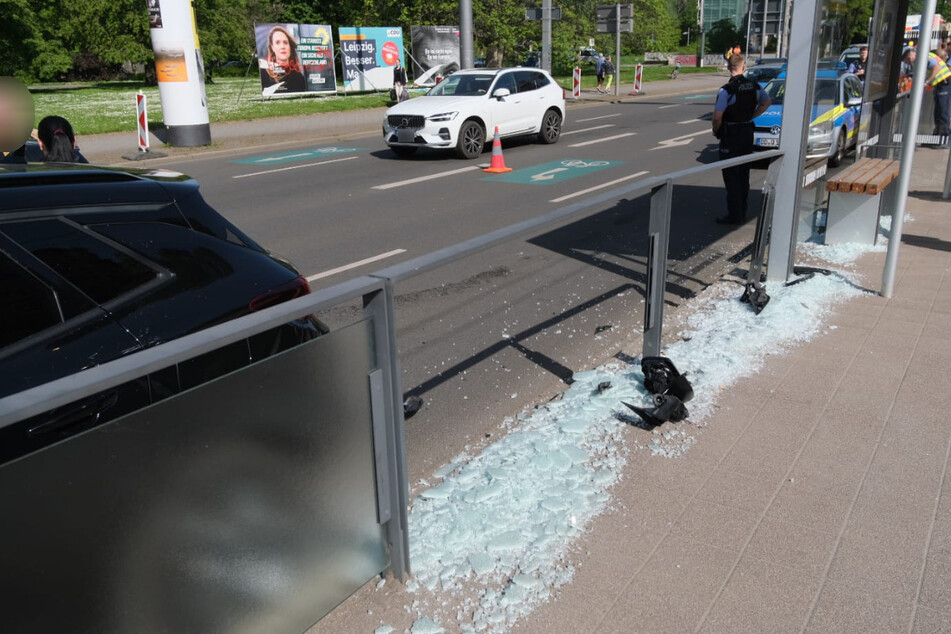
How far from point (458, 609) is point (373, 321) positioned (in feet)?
3.58

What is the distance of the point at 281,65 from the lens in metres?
30.0

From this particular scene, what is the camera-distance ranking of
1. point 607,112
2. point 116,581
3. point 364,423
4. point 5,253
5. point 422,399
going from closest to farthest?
1. point 116,581
2. point 5,253
3. point 364,423
4. point 422,399
5. point 607,112

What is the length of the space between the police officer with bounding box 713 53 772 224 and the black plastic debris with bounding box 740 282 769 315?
3.05 metres

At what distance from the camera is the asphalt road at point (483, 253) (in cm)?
505

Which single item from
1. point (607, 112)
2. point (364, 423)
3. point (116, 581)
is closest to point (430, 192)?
point (364, 423)

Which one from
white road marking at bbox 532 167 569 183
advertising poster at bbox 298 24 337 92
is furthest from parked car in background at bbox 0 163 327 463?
advertising poster at bbox 298 24 337 92

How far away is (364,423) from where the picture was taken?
266cm

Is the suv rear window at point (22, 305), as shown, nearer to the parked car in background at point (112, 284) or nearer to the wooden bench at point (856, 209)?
the parked car in background at point (112, 284)

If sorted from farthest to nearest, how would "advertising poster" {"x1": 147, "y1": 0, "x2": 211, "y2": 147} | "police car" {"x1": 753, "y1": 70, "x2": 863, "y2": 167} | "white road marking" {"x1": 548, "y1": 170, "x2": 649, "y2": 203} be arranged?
1. "advertising poster" {"x1": 147, "y1": 0, "x2": 211, "y2": 147}
2. "white road marking" {"x1": 548, "y1": 170, "x2": 649, "y2": 203}
3. "police car" {"x1": 753, "y1": 70, "x2": 863, "y2": 167}

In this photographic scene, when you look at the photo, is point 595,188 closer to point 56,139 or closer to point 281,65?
point 56,139

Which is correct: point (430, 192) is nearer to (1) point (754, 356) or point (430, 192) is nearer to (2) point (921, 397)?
(1) point (754, 356)

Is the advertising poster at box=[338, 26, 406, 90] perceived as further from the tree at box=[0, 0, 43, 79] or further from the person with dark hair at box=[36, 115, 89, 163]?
the person with dark hair at box=[36, 115, 89, 163]

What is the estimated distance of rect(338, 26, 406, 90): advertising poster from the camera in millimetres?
31438

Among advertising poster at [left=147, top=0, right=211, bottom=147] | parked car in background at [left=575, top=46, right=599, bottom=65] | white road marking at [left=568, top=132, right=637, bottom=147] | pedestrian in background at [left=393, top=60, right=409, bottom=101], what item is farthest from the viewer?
parked car in background at [left=575, top=46, right=599, bottom=65]
